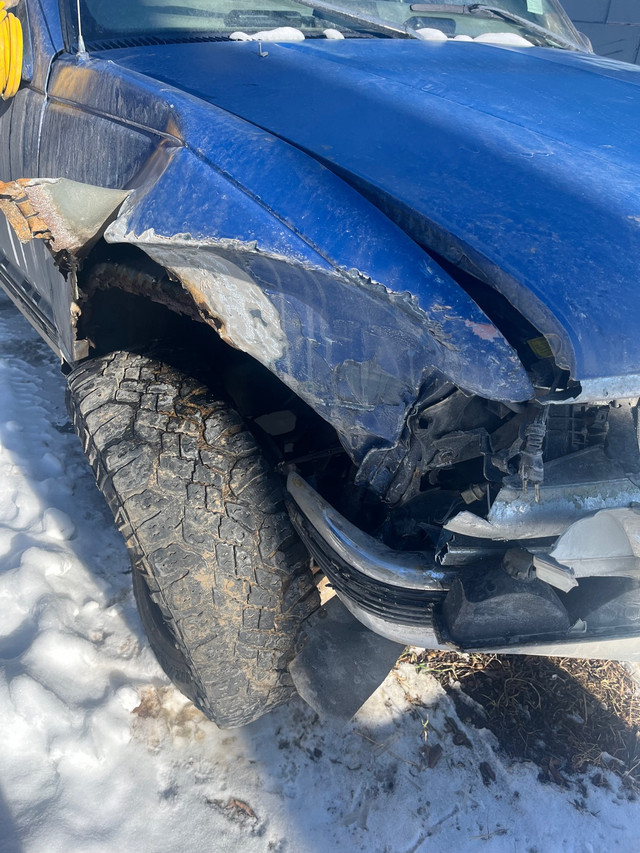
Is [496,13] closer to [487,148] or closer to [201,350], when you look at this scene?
[487,148]

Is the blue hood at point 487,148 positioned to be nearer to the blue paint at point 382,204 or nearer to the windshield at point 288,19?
the blue paint at point 382,204

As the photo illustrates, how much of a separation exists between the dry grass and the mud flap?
1.29ft

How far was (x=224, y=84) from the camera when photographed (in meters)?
1.68

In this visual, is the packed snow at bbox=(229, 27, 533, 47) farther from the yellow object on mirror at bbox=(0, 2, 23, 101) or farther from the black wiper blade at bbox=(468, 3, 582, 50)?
the yellow object on mirror at bbox=(0, 2, 23, 101)

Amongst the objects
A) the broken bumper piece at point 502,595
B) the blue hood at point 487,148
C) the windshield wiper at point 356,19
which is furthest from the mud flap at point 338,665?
the windshield wiper at point 356,19

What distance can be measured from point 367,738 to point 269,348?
1.26m

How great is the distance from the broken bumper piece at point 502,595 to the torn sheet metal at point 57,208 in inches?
35.6

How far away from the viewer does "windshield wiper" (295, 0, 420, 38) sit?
2133mm

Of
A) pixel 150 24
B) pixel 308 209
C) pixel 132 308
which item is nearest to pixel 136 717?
pixel 132 308

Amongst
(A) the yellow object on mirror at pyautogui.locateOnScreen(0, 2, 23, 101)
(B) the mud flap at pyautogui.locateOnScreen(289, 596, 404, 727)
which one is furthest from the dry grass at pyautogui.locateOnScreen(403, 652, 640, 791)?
(A) the yellow object on mirror at pyautogui.locateOnScreen(0, 2, 23, 101)

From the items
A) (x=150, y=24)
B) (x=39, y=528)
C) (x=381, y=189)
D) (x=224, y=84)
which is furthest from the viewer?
(x=39, y=528)

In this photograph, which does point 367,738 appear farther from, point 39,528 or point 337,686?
point 39,528

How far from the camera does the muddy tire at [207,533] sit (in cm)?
163

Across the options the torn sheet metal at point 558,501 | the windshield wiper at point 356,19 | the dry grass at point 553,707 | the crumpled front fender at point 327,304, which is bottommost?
the dry grass at point 553,707
